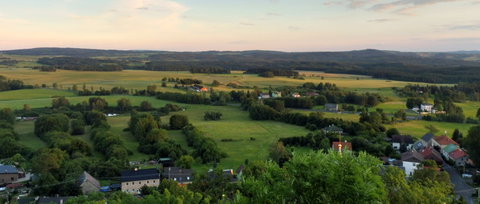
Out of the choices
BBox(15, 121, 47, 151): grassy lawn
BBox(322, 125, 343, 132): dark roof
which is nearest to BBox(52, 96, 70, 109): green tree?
BBox(15, 121, 47, 151): grassy lawn

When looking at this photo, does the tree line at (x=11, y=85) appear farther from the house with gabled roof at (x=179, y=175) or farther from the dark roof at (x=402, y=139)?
the dark roof at (x=402, y=139)

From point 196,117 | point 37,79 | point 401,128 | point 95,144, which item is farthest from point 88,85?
point 401,128

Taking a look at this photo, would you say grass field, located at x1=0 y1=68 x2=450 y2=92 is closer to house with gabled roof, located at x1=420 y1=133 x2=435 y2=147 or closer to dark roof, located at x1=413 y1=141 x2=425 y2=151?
house with gabled roof, located at x1=420 y1=133 x2=435 y2=147

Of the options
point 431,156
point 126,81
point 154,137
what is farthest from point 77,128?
point 126,81

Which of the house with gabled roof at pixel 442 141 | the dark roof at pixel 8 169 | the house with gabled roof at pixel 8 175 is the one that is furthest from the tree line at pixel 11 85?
the house with gabled roof at pixel 442 141

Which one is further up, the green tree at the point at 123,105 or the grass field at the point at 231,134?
the green tree at the point at 123,105

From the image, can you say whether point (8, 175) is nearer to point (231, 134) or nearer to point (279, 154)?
point (279, 154)

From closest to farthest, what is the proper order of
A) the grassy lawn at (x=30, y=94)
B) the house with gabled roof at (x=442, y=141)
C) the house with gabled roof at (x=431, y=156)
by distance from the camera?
the house with gabled roof at (x=431, y=156) → the house with gabled roof at (x=442, y=141) → the grassy lawn at (x=30, y=94)

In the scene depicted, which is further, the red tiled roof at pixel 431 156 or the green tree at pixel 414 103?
the green tree at pixel 414 103

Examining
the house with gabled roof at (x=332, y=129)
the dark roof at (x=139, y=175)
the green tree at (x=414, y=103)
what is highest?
the green tree at (x=414, y=103)
